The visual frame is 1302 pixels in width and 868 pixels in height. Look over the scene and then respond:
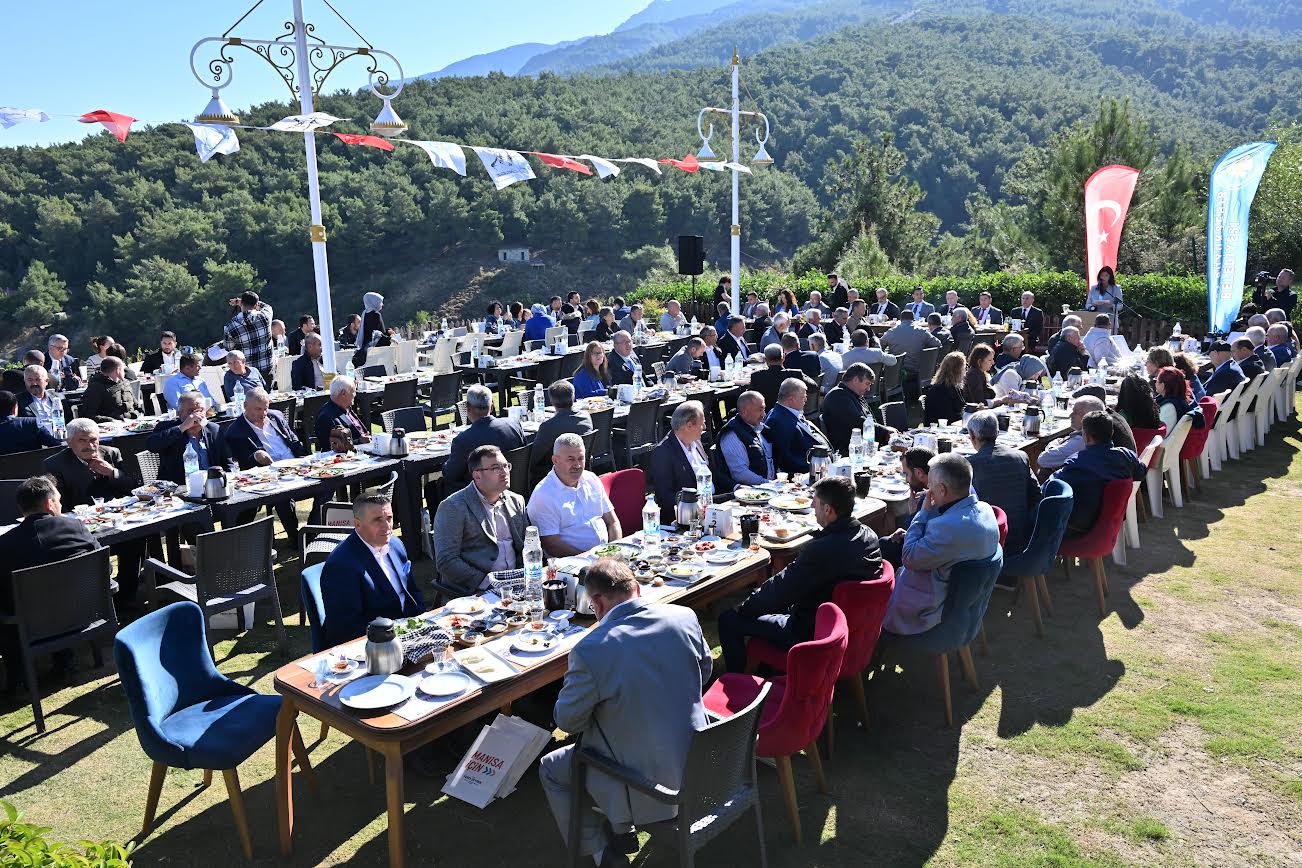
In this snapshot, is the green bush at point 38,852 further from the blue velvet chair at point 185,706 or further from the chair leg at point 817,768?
the chair leg at point 817,768

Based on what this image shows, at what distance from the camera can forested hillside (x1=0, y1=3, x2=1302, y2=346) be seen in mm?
31156

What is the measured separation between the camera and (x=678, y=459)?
6.13 meters

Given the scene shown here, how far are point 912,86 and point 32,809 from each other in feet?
210

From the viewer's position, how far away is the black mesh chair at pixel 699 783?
315 centimetres

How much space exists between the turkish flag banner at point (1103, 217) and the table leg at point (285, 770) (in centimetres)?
1423

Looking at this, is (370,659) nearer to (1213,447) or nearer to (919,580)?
(919,580)

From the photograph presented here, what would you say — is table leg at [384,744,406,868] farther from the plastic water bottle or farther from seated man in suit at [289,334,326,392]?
seated man in suit at [289,334,326,392]

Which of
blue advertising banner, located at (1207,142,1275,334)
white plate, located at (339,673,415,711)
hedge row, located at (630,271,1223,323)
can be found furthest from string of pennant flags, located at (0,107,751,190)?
hedge row, located at (630,271,1223,323)

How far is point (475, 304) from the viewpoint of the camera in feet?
168

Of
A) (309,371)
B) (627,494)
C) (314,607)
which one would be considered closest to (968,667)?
(627,494)

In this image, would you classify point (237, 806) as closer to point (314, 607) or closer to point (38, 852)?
point (314, 607)

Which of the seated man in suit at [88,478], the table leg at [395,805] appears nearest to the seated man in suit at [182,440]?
the seated man in suit at [88,478]

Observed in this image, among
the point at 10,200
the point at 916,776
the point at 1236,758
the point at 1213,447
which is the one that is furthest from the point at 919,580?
the point at 10,200

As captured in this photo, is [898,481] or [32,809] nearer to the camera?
[32,809]
